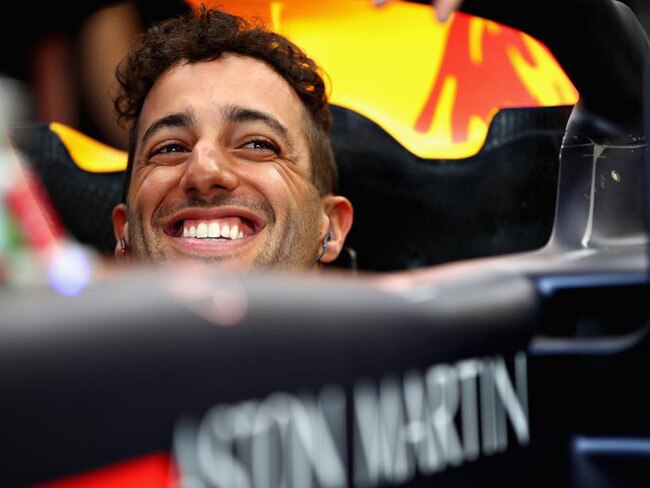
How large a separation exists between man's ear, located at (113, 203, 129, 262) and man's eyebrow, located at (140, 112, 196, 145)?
0.12m

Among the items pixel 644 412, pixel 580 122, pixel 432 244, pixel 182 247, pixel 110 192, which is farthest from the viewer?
pixel 110 192

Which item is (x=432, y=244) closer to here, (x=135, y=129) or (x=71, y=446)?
(x=135, y=129)

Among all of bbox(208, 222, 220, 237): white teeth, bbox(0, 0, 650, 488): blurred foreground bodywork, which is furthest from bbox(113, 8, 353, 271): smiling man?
bbox(0, 0, 650, 488): blurred foreground bodywork

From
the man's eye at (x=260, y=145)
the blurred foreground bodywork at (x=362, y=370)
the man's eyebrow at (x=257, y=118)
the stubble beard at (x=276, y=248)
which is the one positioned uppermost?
the man's eyebrow at (x=257, y=118)

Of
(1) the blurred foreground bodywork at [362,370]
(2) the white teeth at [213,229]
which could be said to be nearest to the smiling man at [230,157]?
(2) the white teeth at [213,229]

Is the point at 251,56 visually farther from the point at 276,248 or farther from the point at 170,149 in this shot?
the point at 276,248

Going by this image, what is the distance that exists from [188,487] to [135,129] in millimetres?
884

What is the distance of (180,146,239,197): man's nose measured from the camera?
1.02m

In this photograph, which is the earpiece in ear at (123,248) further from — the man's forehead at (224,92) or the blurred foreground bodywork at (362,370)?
the blurred foreground bodywork at (362,370)

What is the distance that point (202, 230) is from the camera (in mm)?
1054

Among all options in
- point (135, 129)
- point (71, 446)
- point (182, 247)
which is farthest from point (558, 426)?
point (135, 129)

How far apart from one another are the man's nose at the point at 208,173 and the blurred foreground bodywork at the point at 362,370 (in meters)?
0.42

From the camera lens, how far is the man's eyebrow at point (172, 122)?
1.07m

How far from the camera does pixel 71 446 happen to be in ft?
1.13
